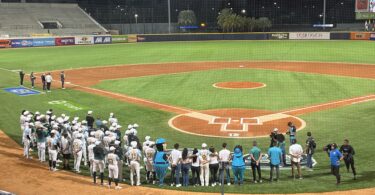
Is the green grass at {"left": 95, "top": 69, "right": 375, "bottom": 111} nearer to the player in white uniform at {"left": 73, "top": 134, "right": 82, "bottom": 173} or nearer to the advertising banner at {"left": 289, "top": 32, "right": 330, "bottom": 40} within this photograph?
the player in white uniform at {"left": 73, "top": 134, "right": 82, "bottom": 173}

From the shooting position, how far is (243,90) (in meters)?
28.1

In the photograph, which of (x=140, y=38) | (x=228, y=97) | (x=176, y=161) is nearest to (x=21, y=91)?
(x=228, y=97)

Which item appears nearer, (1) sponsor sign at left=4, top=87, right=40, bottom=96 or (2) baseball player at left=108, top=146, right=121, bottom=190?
(2) baseball player at left=108, top=146, right=121, bottom=190

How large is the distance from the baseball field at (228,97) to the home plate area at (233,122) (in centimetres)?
5

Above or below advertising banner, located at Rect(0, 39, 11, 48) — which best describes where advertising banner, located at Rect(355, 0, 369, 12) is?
above

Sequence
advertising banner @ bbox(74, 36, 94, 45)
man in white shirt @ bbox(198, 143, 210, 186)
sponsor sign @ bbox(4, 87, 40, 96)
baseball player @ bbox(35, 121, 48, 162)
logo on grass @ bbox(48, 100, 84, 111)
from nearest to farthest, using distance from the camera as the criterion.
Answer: man in white shirt @ bbox(198, 143, 210, 186) < baseball player @ bbox(35, 121, 48, 162) < logo on grass @ bbox(48, 100, 84, 111) < sponsor sign @ bbox(4, 87, 40, 96) < advertising banner @ bbox(74, 36, 94, 45)

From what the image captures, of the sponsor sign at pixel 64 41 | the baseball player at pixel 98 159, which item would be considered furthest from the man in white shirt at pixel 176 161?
the sponsor sign at pixel 64 41

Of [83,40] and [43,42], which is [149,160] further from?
[83,40]

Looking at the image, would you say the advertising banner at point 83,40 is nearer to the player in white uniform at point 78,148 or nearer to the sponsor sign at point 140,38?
the sponsor sign at point 140,38

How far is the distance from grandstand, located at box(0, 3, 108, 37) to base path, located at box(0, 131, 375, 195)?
57.9 meters

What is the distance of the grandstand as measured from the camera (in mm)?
70375

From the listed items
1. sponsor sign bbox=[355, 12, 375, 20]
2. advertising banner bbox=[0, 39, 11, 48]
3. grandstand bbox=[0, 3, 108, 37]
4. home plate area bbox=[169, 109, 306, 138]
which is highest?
grandstand bbox=[0, 3, 108, 37]

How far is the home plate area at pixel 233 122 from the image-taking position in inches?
722

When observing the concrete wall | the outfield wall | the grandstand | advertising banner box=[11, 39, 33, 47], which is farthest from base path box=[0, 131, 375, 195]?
the concrete wall
